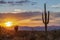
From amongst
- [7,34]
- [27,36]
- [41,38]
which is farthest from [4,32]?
[41,38]

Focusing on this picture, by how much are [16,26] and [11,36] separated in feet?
5.78

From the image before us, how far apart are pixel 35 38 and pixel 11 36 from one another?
3.95 meters

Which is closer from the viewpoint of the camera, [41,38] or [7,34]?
[41,38]

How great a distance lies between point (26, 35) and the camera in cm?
4922

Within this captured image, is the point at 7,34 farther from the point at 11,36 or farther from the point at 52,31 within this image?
the point at 52,31

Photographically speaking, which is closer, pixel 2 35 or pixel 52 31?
pixel 2 35

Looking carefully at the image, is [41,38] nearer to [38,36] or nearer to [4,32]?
[38,36]

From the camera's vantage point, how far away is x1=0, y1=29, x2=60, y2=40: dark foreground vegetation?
4590cm

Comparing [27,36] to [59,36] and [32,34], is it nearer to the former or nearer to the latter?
[32,34]

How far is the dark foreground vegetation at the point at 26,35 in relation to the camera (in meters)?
45.9

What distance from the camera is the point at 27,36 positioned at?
48344 millimetres

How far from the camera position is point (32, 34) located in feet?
161

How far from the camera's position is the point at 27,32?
52125 mm

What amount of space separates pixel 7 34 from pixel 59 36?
857 centimetres
